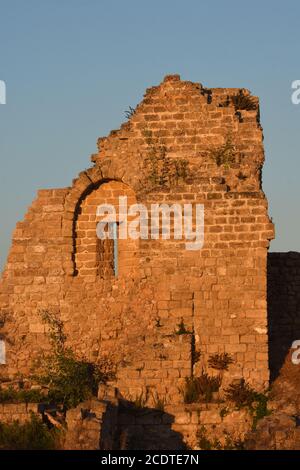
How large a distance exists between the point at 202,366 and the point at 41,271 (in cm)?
383

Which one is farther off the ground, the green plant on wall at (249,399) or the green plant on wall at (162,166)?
the green plant on wall at (162,166)

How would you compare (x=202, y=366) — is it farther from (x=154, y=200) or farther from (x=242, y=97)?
(x=242, y=97)

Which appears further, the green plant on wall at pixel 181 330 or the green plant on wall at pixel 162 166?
the green plant on wall at pixel 162 166

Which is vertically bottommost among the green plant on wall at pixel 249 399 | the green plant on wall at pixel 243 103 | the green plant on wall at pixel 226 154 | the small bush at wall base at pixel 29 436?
the small bush at wall base at pixel 29 436

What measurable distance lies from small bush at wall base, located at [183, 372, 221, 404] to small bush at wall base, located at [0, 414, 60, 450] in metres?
2.95

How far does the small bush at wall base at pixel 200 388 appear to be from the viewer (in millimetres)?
20484

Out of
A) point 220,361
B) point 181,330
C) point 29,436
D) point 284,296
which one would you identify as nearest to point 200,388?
point 220,361

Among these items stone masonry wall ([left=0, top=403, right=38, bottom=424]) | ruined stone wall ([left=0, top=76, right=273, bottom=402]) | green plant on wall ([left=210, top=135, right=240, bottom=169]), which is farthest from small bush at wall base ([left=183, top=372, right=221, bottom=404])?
green plant on wall ([left=210, top=135, right=240, bottom=169])

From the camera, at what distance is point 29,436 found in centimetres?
1845

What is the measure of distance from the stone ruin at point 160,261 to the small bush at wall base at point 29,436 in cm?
225

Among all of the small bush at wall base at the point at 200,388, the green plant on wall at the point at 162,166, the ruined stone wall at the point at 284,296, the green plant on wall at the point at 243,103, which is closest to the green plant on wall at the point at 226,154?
the green plant on wall at the point at 162,166

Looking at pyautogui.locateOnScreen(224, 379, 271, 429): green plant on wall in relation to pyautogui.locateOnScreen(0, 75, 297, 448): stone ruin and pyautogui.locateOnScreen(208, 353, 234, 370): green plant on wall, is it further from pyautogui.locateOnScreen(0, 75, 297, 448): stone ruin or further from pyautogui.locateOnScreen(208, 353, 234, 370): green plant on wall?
pyautogui.locateOnScreen(208, 353, 234, 370): green plant on wall

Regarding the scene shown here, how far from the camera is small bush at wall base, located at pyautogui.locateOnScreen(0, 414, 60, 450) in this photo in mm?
18047

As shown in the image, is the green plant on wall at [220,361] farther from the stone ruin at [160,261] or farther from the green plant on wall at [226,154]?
the green plant on wall at [226,154]
